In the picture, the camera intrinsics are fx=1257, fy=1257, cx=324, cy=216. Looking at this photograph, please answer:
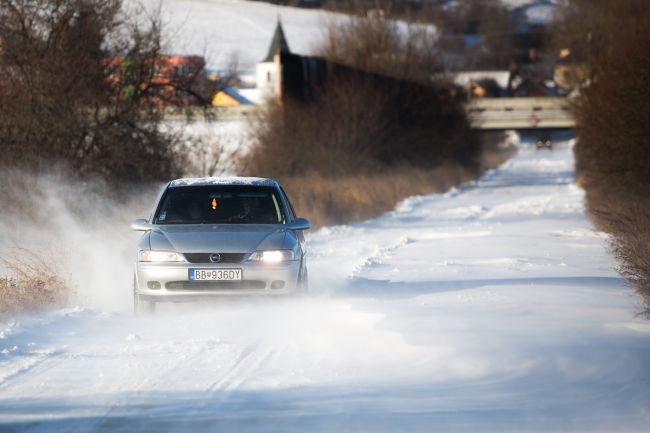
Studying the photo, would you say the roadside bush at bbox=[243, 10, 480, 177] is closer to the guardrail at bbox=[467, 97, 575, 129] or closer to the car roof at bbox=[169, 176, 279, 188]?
the guardrail at bbox=[467, 97, 575, 129]

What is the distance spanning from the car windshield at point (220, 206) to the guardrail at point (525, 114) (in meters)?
64.9

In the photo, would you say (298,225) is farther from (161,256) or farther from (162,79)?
(162,79)

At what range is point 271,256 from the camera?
43.4 feet

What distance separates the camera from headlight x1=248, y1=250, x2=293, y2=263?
43.3 ft

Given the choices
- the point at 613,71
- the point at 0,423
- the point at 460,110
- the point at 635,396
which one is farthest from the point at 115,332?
the point at 460,110

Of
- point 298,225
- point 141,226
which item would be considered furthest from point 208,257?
point 298,225

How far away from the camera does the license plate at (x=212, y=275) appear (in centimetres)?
1304

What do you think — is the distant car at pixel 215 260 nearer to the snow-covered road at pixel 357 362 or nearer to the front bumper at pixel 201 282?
the front bumper at pixel 201 282

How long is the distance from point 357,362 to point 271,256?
345 centimetres

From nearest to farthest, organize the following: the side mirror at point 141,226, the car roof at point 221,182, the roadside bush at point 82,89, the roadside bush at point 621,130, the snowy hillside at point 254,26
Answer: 1. the side mirror at point 141,226
2. the car roof at point 221,182
3. the roadside bush at point 82,89
4. the roadside bush at point 621,130
5. the snowy hillside at point 254,26

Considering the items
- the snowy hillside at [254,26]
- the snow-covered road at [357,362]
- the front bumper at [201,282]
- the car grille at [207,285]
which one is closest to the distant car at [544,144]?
the snowy hillside at [254,26]

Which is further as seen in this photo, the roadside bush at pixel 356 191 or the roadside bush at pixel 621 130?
the roadside bush at pixel 356 191

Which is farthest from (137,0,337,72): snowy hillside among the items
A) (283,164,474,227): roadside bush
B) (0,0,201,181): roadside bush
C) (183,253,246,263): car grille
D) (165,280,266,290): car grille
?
(165,280,266,290): car grille

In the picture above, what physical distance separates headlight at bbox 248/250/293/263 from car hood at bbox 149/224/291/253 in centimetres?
6
